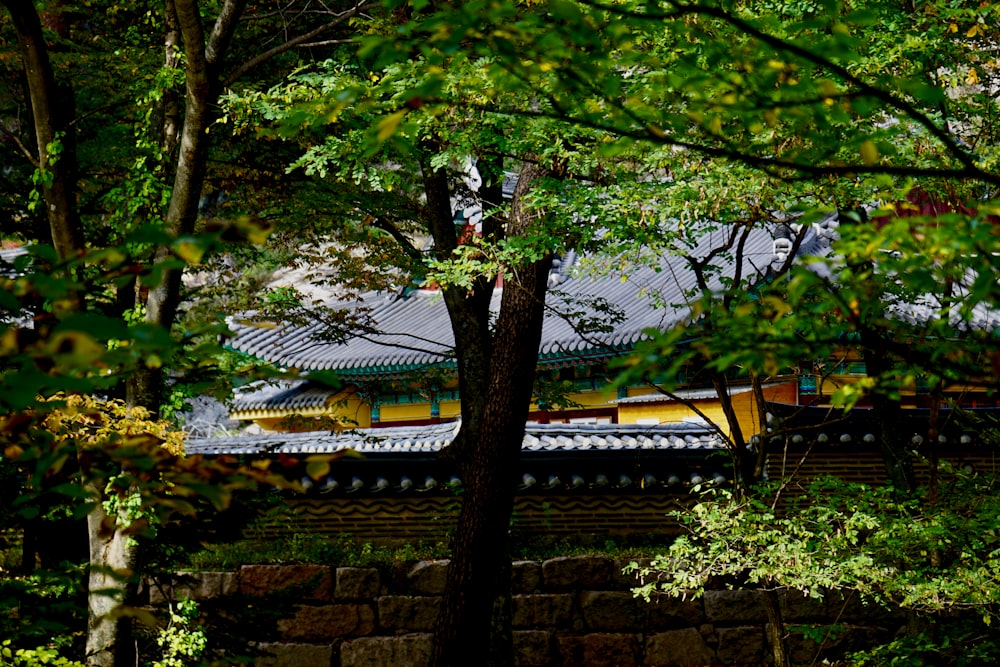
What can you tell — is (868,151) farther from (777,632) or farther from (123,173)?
(123,173)

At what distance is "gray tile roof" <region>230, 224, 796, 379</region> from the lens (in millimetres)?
12398

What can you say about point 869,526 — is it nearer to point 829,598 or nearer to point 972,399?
point 829,598

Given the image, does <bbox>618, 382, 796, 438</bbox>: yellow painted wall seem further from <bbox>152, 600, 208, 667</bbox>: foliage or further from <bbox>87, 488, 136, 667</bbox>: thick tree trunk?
<bbox>87, 488, 136, 667</bbox>: thick tree trunk

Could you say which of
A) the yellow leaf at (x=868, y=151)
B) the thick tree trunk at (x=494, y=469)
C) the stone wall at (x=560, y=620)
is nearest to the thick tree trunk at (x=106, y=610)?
the thick tree trunk at (x=494, y=469)

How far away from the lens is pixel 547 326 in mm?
13953

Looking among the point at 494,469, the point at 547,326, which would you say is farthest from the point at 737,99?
the point at 547,326

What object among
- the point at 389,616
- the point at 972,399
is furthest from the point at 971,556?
the point at 972,399

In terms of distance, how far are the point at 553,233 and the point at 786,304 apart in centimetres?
414

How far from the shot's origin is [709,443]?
9766 mm

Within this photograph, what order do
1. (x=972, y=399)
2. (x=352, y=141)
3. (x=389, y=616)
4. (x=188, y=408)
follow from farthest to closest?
(x=972, y=399) < (x=389, y=616) < (x=188, y=408) < (x=352, y=141)

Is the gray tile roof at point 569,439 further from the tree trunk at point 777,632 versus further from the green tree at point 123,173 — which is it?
the green tree at point 123,173

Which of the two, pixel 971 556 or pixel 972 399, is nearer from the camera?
pixel 971 556

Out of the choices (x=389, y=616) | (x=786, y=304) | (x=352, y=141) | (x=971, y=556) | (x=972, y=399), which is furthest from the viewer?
(x=972, y=399)

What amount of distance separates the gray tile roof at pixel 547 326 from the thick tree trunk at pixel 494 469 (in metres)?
4.37
